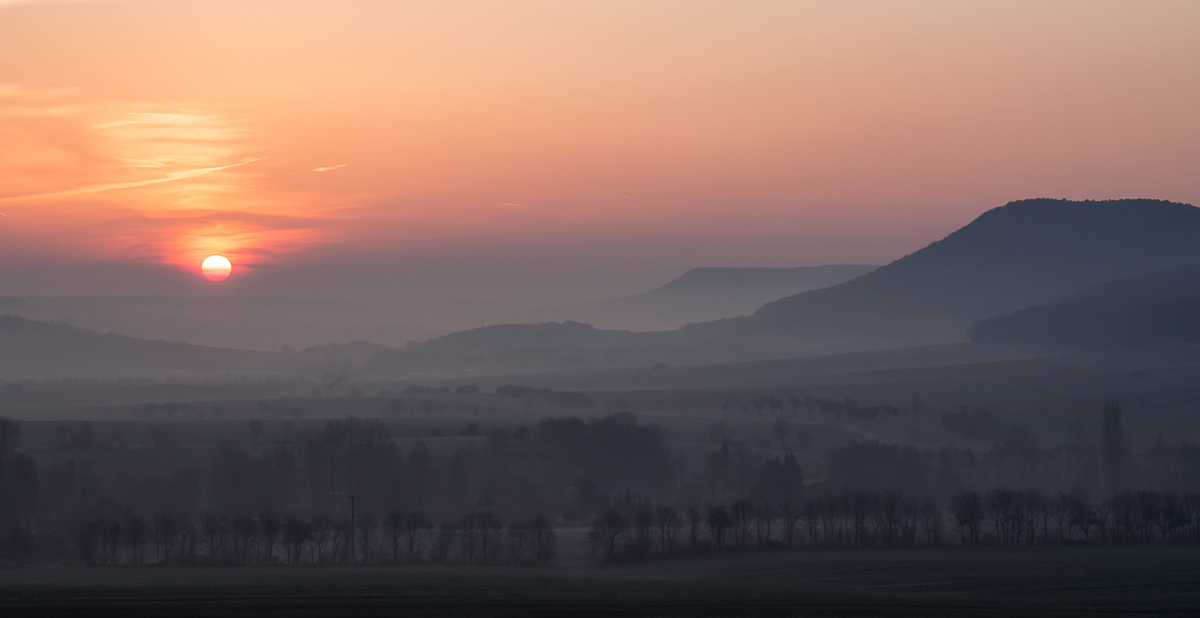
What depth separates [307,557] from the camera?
190ft

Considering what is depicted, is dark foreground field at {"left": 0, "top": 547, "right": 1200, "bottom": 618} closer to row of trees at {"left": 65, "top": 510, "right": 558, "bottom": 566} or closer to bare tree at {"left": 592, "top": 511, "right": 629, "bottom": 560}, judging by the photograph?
bare tree at {"left": 592, "top": 511, "right": 629, "bottom": 560}

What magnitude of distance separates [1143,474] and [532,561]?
60.8m

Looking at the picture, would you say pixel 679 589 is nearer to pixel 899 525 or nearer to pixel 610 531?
pixel 610 531

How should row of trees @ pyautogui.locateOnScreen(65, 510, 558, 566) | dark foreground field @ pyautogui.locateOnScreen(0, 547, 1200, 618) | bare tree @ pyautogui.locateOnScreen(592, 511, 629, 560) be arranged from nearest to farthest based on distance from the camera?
dark foreground field @ pyautogui.locateOnScreen(0, 547, 1200, 618) → row of trees @ pyautogui.locateOnScreen(65, 510, 558, 566) → bare tree @ pyautogui.locateOnScreen(592, 511, 629, 560)

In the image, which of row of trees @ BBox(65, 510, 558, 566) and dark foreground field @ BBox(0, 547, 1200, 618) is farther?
row of trees @ BBox(65, 510, 558, 566)

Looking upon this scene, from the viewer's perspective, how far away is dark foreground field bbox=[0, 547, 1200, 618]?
113ft

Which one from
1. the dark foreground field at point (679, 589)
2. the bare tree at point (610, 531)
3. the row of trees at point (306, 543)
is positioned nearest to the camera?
the dark foreground field at point (679, 589)

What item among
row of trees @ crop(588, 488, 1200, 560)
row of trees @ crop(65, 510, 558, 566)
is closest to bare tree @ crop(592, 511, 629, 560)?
row of trees @ crop(588, 488, 1200, 560)

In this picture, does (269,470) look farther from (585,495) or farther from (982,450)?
(982,450)

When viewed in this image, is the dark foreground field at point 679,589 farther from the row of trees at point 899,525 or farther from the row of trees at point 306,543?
the row of trees at point 306,543

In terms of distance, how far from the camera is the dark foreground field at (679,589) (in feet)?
113

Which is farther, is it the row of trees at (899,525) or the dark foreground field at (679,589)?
the row of trees at (899,525)

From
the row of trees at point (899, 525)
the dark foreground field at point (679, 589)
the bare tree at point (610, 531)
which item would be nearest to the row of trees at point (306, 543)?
the bare tree at point (610, 531)

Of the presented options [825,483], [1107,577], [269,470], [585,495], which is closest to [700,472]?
[825,483]
